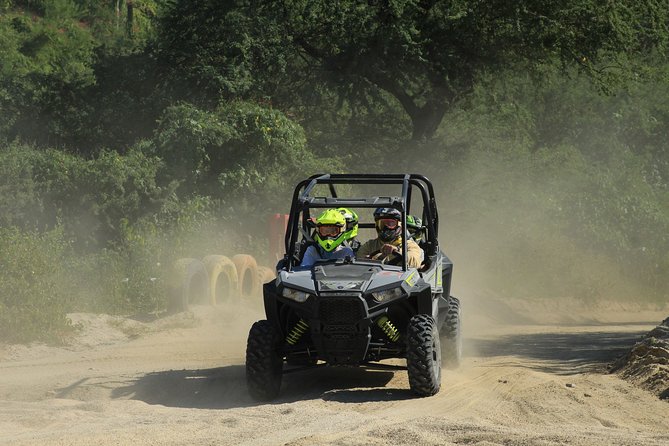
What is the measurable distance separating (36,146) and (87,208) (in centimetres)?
443

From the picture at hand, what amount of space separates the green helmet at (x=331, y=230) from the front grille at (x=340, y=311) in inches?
46.5

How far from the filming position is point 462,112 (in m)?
32.8

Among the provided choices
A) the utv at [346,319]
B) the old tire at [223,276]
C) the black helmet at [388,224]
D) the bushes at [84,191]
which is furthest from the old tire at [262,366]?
the bushes at [84,191]

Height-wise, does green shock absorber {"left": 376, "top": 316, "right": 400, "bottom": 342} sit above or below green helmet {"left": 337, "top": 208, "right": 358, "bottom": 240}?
below

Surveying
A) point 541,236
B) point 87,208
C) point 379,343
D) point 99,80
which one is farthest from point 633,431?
point 99,80

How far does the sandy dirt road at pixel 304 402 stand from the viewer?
8.21 metres

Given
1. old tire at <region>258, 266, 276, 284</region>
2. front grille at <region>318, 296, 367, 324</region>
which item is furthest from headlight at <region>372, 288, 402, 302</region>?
old tire at <region>258, 266, 276, 284</region>

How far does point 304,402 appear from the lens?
32.6 ft

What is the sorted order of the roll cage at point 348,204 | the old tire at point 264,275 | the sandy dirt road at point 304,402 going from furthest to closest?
the old tire at point 264,275, the roll cage at point 348,204, the sandy dirt road at point 304,402

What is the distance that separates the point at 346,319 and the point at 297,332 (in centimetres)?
69

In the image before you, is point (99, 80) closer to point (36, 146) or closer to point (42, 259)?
point (36, 146)

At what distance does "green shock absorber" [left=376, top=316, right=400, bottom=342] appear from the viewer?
10.5 m

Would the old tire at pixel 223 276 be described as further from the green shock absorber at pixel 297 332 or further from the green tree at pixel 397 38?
the green shock absorber at pixel 297 332

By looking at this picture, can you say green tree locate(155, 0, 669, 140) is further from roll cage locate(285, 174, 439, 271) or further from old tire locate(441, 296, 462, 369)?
roll cage locate(285, 174, 439, 271)
